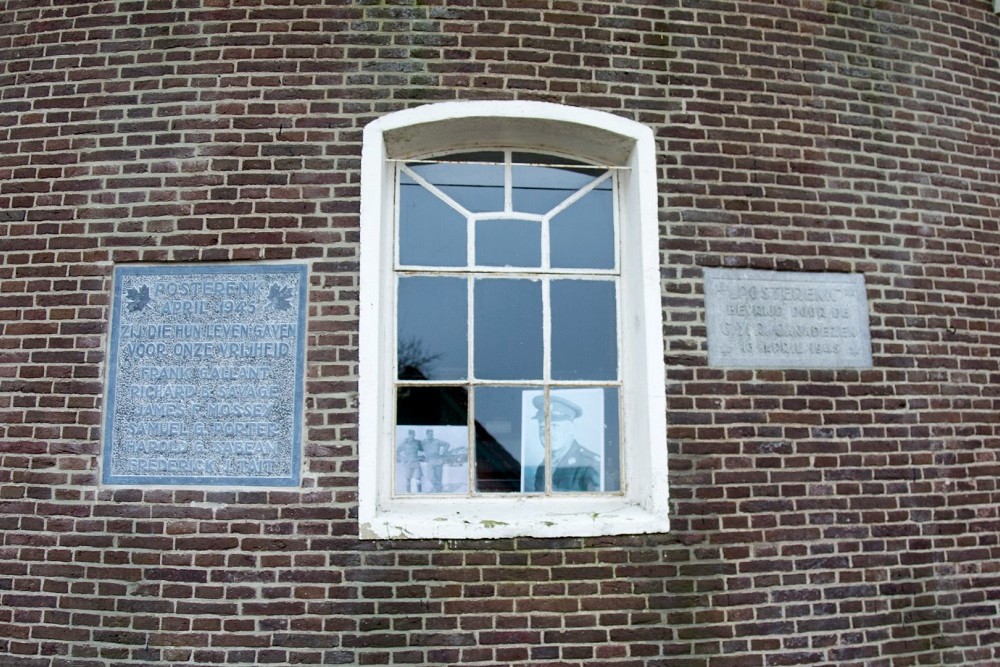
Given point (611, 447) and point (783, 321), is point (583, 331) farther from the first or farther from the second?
point (783, 321)

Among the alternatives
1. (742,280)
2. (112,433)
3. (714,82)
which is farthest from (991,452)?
(112,433)

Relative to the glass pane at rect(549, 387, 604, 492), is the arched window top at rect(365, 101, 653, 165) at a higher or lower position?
higher

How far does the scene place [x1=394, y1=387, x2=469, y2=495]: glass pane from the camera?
3855mm

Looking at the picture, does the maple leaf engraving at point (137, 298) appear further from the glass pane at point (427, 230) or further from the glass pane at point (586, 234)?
the glass pane at point (586, 234)

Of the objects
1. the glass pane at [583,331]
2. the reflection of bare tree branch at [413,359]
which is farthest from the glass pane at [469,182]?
the reflection of bare tree branch at [413,359]

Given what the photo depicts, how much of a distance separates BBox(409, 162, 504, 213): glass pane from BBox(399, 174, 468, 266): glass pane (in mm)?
81

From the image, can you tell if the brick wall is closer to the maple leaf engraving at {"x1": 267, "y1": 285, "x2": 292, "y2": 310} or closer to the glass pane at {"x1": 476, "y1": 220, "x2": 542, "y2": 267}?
the maple leaf engraving at {"x1": 267, "y1": 285, "x2": 292, "y2": 310}

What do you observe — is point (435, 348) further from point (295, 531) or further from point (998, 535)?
point (998, 535)

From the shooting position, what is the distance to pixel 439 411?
3904 millimetres

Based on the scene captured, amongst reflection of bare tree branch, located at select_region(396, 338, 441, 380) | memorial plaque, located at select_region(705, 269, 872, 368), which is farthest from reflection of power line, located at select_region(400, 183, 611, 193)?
reflection of bare tree branch, located at select_region(396, 338, 441, 380)

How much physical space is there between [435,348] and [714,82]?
86.4 inches

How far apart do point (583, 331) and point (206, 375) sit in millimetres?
1984

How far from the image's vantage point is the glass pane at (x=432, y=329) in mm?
3938

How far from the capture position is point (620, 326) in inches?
160
